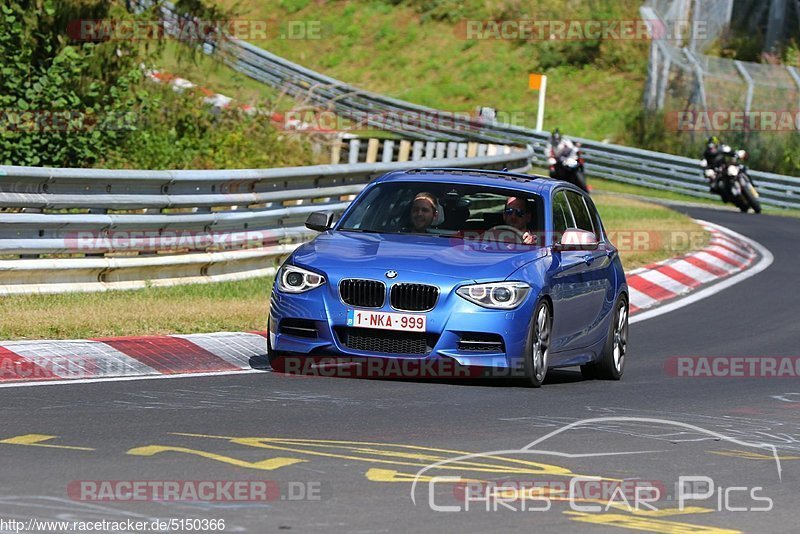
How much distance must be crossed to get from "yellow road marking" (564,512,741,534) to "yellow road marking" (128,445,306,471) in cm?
142

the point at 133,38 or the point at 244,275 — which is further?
the point at 133,38

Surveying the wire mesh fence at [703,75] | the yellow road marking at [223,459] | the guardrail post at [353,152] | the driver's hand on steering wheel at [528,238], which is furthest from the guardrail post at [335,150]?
the yellow road marking at [223,459]

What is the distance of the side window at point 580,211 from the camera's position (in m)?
12.2

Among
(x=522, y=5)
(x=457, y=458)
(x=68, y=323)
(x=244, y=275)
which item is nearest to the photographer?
(x=457, y=458)

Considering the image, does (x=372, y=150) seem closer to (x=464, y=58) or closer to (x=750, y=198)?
(x=750, y=198)

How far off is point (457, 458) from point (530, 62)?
4668 centimetres

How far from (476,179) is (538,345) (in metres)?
1.68

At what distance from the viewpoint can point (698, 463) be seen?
786 cm

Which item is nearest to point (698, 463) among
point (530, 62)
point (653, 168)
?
point (653, 168)

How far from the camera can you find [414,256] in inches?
410

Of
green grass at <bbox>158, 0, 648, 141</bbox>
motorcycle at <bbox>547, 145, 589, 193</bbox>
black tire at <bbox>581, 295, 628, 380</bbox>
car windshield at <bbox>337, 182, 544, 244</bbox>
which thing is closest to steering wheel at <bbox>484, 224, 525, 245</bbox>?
car windshield at <bbox>337, 182, 544, 244</bbox>

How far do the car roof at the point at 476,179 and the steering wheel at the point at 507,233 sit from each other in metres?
0.43

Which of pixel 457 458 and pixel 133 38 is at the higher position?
pixel 133 38

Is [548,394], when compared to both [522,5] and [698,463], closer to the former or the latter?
[698,463]
